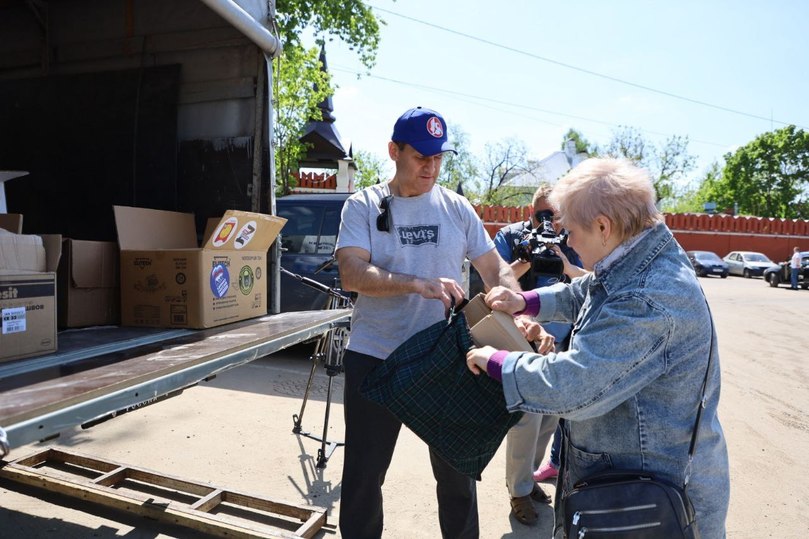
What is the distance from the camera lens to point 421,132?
2242 mm

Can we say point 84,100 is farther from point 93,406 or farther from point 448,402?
point 448,402

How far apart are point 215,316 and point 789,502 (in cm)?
359

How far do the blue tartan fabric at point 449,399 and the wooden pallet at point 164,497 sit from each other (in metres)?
1.17

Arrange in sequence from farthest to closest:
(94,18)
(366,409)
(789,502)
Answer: (94,18) → (789,502) → (366,409)

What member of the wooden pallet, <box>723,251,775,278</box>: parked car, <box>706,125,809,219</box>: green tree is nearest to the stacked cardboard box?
the wooden pallet

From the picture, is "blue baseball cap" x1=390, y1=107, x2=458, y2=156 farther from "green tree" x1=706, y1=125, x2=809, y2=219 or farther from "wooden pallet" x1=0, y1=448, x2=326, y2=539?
"green tree" x1=706, y1=125, x2=809, y2=219

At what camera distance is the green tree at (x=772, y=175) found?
46.3 metres

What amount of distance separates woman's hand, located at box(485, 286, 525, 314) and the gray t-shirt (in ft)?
1.40

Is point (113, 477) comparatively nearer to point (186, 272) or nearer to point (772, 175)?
point (186, 272)

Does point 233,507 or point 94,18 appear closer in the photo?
point 233,507

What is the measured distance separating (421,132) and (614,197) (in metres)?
0.92

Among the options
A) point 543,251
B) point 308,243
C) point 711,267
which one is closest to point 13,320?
point 543,251

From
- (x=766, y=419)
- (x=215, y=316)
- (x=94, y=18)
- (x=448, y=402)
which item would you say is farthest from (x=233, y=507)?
(x=766, y=419)

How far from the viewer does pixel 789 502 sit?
3631 mm
